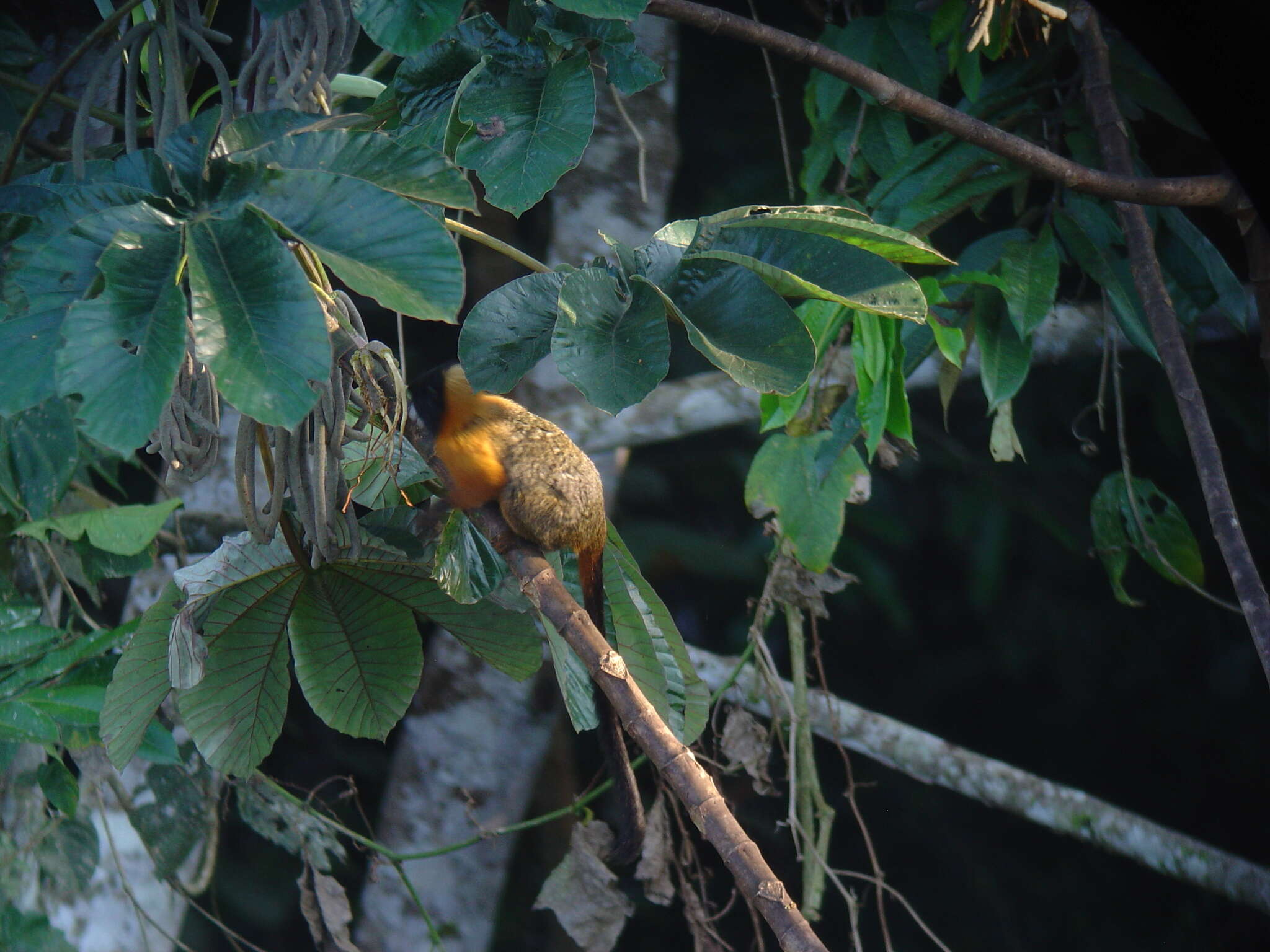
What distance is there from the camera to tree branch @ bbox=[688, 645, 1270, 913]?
1.71 metres

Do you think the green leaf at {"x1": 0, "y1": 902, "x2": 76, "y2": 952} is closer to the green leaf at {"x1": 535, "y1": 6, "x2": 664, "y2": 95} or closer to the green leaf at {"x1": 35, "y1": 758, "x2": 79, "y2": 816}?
the green leaf at {"x1": 35, "y1": 758, "x2": 79, "y2": 816}

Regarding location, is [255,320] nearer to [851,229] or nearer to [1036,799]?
[851,229]

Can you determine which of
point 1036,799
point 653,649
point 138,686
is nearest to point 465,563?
point 653,649

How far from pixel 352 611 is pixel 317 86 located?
1.92 ft

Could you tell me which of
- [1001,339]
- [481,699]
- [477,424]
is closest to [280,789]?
[481,699]

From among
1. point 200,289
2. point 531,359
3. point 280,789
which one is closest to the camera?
point 200,289

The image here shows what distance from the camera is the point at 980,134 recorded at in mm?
1282

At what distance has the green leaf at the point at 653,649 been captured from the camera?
40.5 inches

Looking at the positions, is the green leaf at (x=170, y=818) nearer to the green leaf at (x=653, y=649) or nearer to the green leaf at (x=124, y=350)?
the green leaf at (x=653, y=649)

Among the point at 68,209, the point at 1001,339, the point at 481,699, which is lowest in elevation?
the point at 481,699

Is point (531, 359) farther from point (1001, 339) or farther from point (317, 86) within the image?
point (1001, 339)

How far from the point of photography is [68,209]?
0.73 metres

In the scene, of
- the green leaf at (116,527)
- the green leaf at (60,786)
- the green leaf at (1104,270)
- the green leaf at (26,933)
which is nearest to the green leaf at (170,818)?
the green leaf at (26,933)

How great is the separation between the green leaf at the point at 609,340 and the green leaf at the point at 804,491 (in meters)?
0.85
